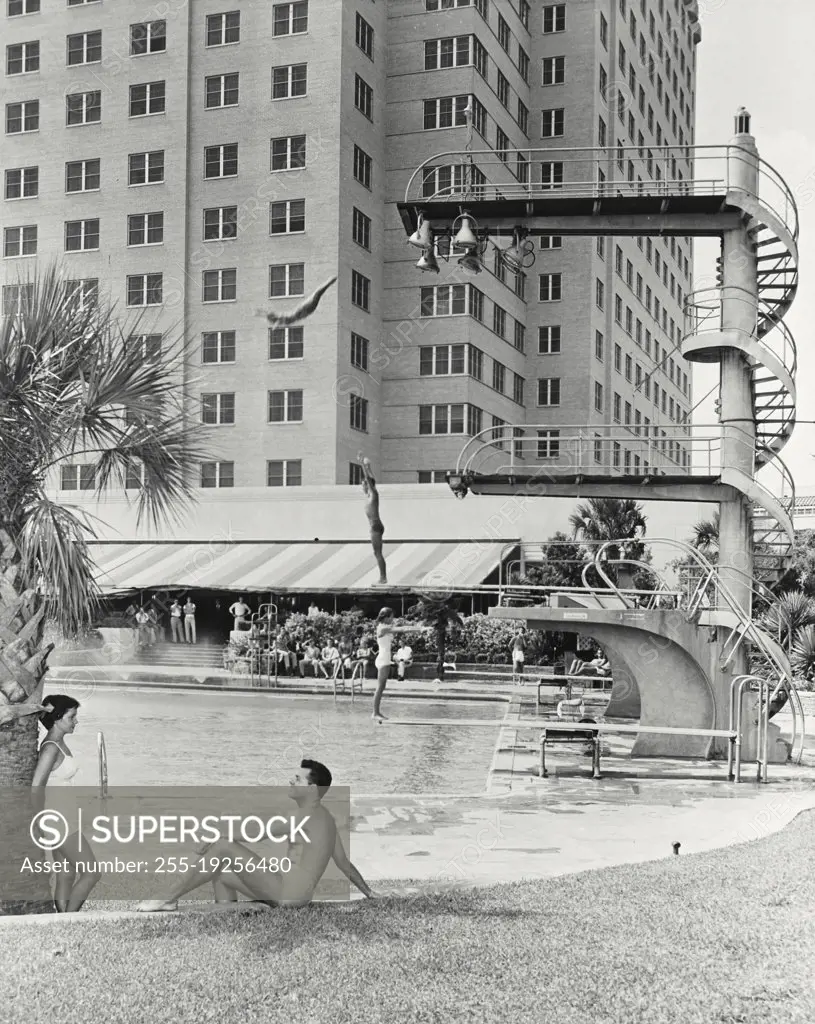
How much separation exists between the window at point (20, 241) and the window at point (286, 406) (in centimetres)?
1314

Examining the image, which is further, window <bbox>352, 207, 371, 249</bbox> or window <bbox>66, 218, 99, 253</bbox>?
window <bbox>66, 218, 99, 253</bbox>

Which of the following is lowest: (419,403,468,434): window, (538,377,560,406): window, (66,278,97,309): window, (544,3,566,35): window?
(66,278,97,309): window

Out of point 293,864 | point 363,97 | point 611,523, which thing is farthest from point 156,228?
point 293,864

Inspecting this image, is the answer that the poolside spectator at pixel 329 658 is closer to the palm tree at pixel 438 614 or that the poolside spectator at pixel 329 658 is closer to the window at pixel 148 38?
the palm tree at pixel 438 614

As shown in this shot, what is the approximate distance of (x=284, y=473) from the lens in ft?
145

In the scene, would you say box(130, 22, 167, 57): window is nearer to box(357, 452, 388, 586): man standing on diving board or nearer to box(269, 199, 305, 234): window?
box(269, 199, 305, 234): window

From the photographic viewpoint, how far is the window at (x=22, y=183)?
49688 millimetres

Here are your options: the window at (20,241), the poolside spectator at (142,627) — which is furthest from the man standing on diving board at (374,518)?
the window at (20,241)

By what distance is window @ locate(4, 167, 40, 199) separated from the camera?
49688 mm

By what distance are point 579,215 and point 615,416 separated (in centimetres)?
4203

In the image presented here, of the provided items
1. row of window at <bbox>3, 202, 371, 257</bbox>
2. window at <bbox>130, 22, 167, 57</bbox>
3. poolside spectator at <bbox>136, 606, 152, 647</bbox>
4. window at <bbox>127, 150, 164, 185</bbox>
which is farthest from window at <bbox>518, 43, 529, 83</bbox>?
poolside spectator at <bbox>136, 606, 152, 647</bbox>

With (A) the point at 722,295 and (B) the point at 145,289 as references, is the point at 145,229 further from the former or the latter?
(A) the point at 722,295

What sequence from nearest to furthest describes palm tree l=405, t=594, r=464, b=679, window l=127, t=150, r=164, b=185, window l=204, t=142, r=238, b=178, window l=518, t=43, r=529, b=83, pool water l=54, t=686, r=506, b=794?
1. pool water l=54, t=686, r=506, b=794
2. palm tree l=405, t=594, r=464, b=679
3. window l=204, t=142, r=238, b=178
4. window l=127, t=150, r=164, b=185
5. window l=518, t=43, r=529, b=83

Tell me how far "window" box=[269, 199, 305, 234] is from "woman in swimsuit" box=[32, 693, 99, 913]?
39.8 meters
